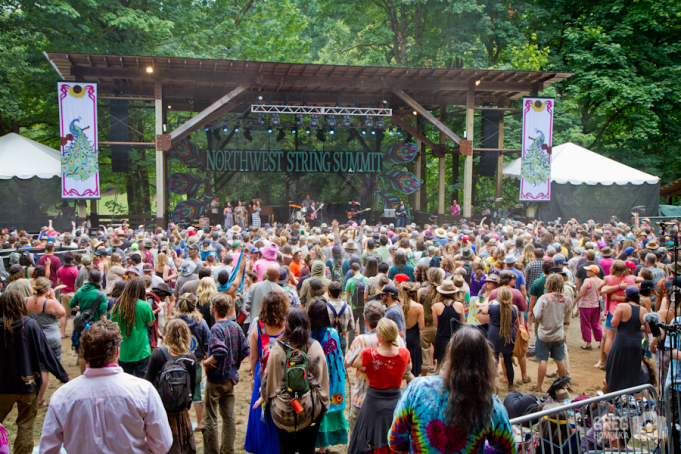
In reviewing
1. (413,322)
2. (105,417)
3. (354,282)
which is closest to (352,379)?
(354,282)

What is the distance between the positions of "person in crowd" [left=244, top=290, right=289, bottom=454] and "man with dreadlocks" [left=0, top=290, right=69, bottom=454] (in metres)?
1.48

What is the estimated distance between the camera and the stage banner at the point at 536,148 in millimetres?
16688

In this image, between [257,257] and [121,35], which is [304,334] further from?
[121,35]

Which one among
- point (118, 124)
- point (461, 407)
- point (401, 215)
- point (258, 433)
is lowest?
point (258, 433)

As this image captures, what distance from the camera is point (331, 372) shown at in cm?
390

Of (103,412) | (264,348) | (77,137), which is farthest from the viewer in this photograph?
(77,137)

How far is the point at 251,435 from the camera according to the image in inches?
150

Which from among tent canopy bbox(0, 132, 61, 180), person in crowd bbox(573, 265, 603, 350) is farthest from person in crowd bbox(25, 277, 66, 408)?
tent canopy bbox(0, 132, 61, 180)

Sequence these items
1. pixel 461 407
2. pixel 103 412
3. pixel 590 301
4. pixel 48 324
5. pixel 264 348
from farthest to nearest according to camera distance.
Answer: pixel 590 301 < pixel 48 324 < pixel 264 348 < pixel 103 412 < pixel 461 407

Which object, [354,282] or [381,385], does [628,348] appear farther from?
[381,385]

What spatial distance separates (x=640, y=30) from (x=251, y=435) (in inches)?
1013

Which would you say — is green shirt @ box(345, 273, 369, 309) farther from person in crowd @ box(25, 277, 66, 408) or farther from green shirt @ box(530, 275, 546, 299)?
person in crowd @ box(25, 277, 66, 408)

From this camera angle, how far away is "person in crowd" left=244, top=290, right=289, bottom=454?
3633mm

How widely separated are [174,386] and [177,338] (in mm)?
318
